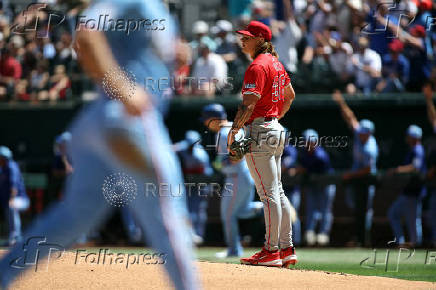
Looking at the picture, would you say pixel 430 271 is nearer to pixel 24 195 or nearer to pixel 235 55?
pixel 235 55

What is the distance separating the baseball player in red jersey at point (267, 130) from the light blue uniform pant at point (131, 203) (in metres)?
2.61

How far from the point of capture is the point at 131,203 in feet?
13.4

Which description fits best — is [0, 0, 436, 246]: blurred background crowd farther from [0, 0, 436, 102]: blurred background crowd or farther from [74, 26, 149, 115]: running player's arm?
[74, 26, 149, 115]: running player's arm

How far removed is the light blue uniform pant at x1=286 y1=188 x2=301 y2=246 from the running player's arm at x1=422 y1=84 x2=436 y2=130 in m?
2.17

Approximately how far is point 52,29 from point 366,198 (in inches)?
273

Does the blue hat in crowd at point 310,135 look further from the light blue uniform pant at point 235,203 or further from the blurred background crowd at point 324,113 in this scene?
the light blue uniform pant at point 235,203

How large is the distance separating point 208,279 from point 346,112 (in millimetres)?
6625

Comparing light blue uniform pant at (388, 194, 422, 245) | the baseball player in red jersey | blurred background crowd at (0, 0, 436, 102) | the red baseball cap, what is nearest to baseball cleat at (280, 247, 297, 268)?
the baseball player in red jersey

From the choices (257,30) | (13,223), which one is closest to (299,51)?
(13,223)

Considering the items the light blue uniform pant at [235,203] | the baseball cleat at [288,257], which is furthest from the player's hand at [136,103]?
the light blue uniform pant at [235,203]

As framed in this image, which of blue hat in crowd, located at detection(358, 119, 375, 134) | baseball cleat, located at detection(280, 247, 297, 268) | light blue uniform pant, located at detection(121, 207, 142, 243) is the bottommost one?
light blue uniform pant, located at detection(121, 207, 142, 243)

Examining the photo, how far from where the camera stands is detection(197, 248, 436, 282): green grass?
27.0 ft

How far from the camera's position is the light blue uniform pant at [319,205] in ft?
38.8

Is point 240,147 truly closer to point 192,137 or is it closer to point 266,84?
point 266,84
